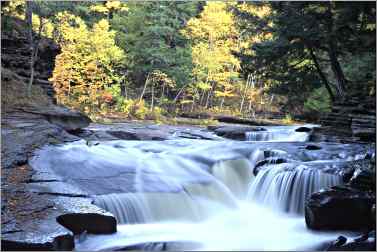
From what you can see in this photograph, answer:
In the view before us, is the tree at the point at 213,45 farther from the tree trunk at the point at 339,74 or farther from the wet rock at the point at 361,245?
→ the wet rock at the point at 361,245

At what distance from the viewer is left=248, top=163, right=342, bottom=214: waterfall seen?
763 cm

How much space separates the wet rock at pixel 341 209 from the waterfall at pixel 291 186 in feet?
3.55

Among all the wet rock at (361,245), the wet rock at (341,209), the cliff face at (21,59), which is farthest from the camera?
the cliff face at (21,59)

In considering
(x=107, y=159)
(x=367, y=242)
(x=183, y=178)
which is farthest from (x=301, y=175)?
(x=107, y=159)

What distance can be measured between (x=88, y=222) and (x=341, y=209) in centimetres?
359

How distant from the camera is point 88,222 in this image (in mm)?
5758

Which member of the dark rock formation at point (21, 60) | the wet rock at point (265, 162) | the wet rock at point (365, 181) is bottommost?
the wet rock at point (265, 162)

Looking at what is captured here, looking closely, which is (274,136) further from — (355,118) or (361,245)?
(361,245)

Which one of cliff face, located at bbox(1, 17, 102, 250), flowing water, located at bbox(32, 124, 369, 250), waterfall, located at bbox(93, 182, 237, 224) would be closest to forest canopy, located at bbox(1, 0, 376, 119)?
cliff face, located at bbox(1, 17, 102, 250)

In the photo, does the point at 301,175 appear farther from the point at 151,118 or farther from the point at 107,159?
the point at 151,118

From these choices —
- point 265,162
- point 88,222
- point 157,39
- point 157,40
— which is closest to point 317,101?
point 157,40

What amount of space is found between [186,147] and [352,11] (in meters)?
6.25

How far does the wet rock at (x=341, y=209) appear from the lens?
20.3ft

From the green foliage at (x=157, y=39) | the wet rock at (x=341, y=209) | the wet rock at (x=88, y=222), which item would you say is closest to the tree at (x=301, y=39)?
the wet rock at (x=341, y=209)
